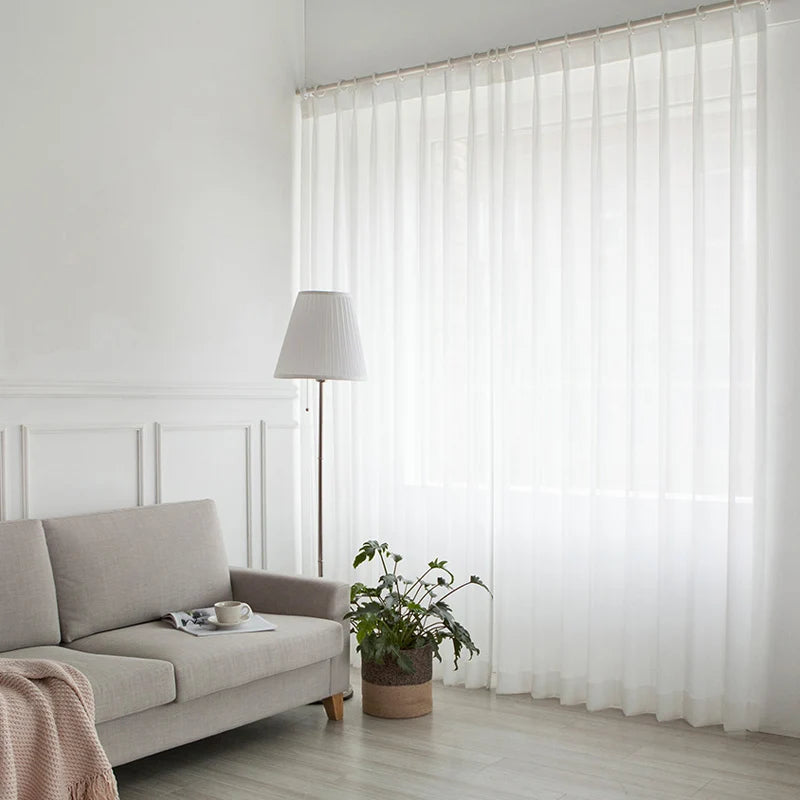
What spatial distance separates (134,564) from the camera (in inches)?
147

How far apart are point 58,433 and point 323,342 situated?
3.40 ft

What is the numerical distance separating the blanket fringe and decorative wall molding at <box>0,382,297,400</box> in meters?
1.48

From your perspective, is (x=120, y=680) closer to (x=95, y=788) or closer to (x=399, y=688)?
(x=95, y=788)

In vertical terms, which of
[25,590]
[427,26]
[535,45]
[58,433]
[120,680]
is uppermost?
[427,26]

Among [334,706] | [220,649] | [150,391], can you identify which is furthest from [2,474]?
[334,706]

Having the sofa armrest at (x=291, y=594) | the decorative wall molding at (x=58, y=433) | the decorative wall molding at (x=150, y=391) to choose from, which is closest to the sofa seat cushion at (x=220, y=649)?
the sofa armrest at (x=291, y=594)

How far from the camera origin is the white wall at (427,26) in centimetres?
422

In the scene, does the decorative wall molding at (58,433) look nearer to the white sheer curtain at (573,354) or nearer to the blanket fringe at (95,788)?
the white sheer curtain at (573,354)

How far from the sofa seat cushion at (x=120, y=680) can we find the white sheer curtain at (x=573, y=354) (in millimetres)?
1564

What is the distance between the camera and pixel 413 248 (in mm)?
4637

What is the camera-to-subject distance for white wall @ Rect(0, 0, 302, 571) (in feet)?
12.5

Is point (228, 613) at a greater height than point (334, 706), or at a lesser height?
greater

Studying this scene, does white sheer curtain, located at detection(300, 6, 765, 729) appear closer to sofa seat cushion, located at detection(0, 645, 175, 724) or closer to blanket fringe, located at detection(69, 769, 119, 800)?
sofa seat cushion, located at detection(0, 645, 175, 724)

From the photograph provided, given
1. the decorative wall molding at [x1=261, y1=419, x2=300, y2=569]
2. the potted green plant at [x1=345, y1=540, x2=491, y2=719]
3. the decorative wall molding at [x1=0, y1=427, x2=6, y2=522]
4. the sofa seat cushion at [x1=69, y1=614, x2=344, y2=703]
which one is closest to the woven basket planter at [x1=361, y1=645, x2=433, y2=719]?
the potted green plant at [x1=345, y1=540, x2=491, y2=719]
